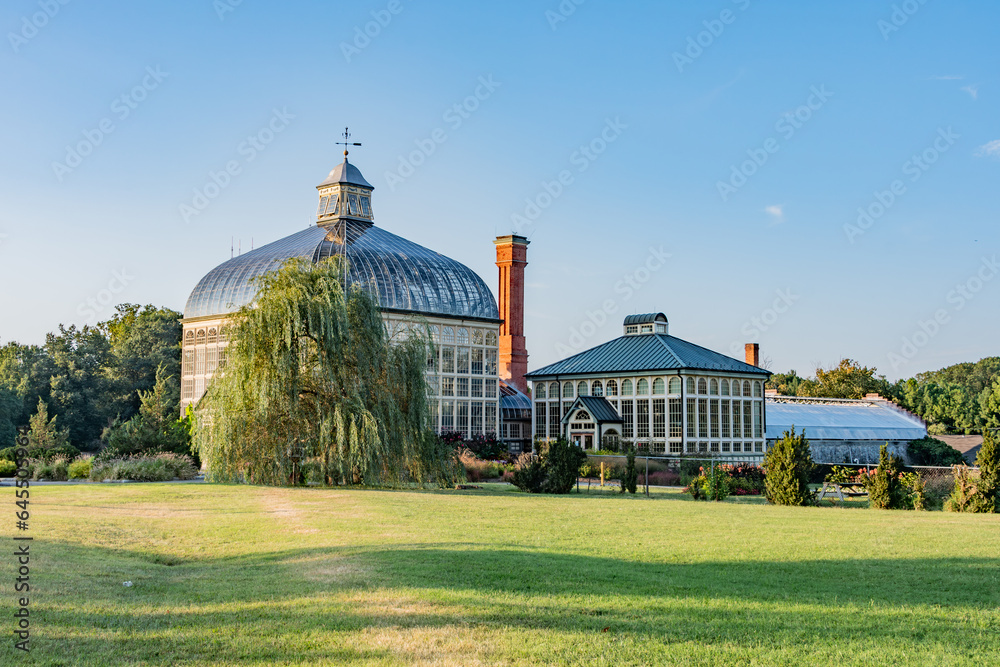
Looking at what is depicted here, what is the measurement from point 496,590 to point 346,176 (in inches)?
1658

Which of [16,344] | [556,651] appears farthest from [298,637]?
[16,344]

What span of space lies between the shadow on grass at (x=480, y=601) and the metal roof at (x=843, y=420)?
129 feet

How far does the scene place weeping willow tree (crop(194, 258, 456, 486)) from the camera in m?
24.5

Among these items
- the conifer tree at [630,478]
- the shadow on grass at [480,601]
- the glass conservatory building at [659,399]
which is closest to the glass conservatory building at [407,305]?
the glass conservatory building at [659,399]

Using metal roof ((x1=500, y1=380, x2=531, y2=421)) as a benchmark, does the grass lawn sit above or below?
below

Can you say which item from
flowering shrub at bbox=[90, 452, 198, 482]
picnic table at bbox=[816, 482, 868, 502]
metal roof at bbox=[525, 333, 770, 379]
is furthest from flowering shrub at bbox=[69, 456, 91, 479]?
metal roof at bbox=[525, 333, 770, 379]

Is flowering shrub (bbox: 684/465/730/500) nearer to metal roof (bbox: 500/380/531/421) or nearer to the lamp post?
the lamp post

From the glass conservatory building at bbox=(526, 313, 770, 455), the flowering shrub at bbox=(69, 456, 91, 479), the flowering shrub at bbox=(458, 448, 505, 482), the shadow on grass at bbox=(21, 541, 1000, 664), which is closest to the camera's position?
the shadow on grass at bbox=(21, 541, 1000, 664)

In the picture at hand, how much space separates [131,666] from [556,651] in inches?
130

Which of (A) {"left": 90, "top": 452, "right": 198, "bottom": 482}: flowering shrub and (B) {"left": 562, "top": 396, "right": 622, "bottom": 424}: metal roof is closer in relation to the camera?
(A) {"left": 90, "top": 452, "right": 198, "bottom": 482}: flowering shrub

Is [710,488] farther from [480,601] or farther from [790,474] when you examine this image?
[480,601]

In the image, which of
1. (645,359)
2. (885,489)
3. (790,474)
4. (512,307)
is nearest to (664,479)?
(790,474)

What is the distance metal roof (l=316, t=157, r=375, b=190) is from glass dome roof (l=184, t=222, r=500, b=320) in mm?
2907

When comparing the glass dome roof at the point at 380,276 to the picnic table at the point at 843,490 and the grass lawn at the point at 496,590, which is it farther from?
the grass lawn at the point at 496,590
